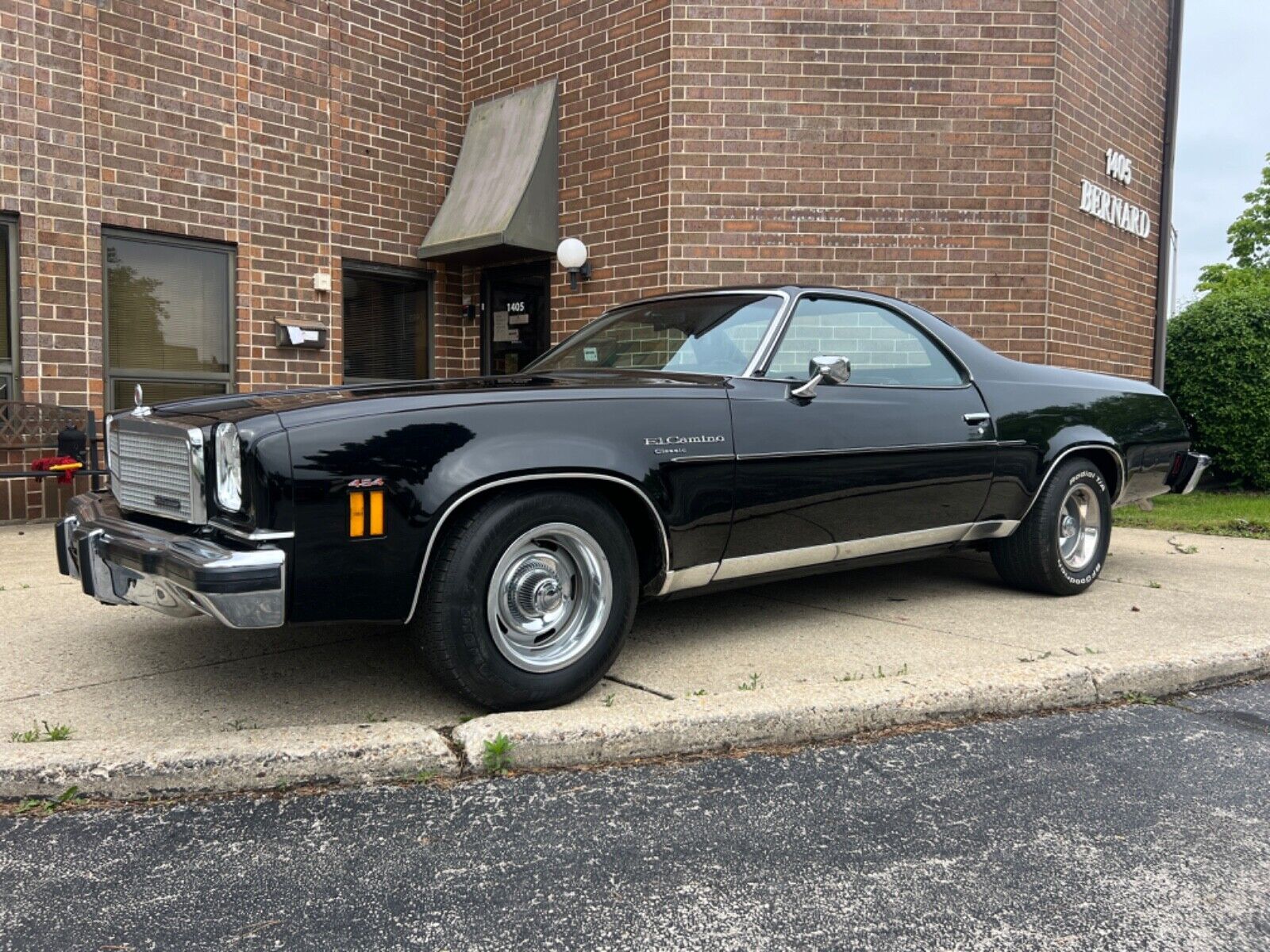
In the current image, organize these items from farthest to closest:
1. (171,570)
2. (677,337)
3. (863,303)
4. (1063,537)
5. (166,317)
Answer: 1. (166,317)
2. (1063,537)
3. (863,303)
4. (677,337)
5. (171,570)

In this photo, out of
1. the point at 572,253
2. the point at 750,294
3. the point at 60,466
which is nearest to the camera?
the point at 750,294

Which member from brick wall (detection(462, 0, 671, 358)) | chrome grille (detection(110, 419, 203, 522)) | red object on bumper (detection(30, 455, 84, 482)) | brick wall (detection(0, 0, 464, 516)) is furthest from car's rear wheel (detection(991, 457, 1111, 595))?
brick wall (detection(0, 0, 464, 516))

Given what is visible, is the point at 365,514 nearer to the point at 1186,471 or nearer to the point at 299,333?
the point at 1186,471

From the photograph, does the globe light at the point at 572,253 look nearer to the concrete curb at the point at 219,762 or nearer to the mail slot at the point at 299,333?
the mail slot at the point at 299,333

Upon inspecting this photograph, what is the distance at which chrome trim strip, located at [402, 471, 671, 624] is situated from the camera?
10.1 ft

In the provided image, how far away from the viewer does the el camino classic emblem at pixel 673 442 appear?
11.7ft

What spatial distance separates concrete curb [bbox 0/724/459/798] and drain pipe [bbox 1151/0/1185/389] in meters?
10.2

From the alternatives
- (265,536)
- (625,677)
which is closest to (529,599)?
(625,677)

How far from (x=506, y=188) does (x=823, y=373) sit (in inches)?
254

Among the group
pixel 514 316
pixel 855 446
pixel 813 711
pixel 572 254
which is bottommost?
pixel 813 711

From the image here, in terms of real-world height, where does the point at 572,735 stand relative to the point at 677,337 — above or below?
below

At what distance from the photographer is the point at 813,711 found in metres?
3.30

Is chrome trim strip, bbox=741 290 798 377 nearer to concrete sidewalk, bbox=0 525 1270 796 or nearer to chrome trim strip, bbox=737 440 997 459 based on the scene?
chrome trim strip, bbox=737 440 997 459

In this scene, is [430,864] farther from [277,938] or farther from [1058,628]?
[1058,628]
